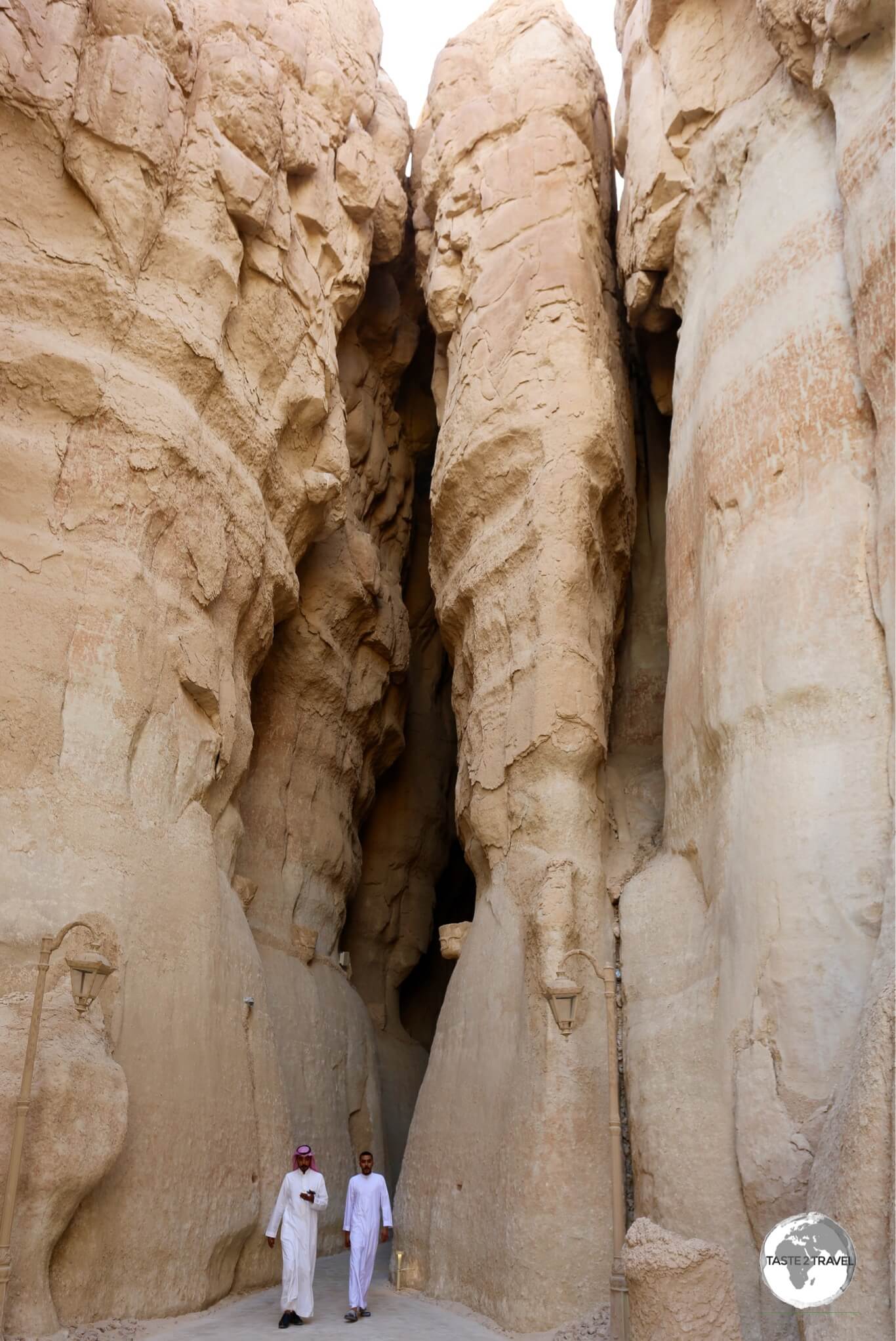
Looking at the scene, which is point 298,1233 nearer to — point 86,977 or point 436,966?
point 86,977

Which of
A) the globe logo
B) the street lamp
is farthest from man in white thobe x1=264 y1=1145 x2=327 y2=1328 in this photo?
the globe logo

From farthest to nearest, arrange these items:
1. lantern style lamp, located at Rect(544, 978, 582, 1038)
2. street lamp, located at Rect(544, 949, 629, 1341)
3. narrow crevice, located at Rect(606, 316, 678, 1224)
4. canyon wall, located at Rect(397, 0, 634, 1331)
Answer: narrow crevice, located at Rect(606, 316, 678, 1224), canyon wall, located at Rect(397, 0, 634, 1331), lantern style lamp, located at Rect(544, 978, 582, 1038), street lamp, located at Rect(544, 949, 629, 1341)

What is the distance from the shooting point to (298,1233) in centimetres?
905

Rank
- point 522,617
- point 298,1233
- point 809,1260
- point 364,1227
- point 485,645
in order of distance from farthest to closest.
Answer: point 485,645, point 522,617, point 364,1227, point 298,1233, point 809,1260

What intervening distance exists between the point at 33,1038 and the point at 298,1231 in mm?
2977

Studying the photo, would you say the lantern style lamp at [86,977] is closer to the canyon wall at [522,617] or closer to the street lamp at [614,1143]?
the street lamp at [614,1143]

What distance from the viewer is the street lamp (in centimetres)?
750

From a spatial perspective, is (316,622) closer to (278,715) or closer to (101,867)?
(278,715)

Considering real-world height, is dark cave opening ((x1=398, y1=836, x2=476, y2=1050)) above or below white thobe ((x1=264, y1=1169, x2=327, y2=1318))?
above

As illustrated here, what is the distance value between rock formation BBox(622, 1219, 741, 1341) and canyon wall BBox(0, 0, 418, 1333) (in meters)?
3.90

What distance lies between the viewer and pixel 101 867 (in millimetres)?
9406

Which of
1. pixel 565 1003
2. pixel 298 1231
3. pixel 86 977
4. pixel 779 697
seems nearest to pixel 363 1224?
pixel 298 1231

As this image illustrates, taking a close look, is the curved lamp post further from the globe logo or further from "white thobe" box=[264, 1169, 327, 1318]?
the globe logo

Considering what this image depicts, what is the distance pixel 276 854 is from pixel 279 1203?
5.42m
